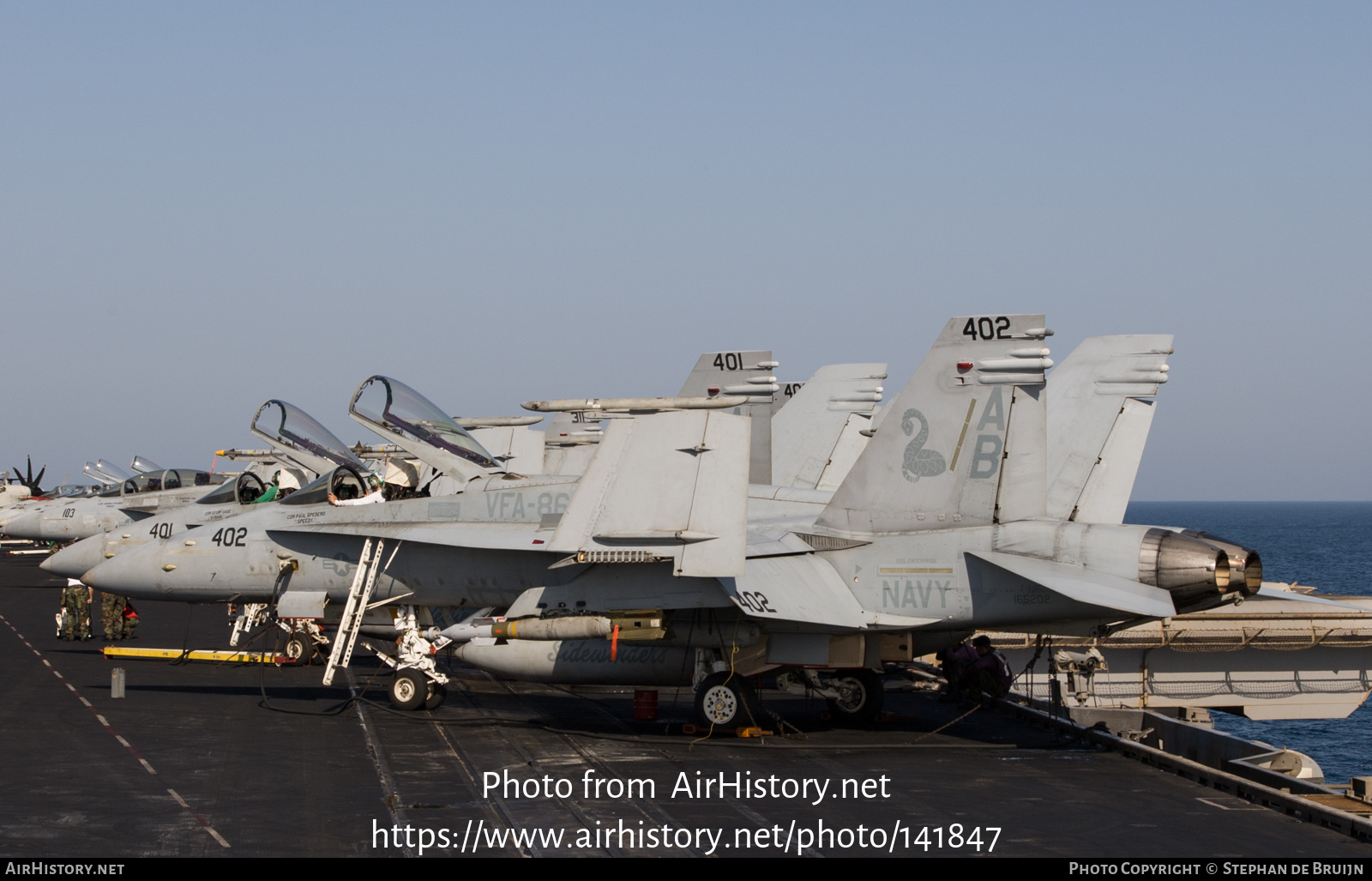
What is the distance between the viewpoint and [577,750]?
1327cm

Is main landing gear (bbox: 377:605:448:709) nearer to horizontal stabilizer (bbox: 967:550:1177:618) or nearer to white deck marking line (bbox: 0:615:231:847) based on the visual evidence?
white deck marking line (bbox: 0:615:231:847)

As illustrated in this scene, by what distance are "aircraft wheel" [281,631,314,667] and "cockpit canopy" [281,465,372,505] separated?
16.8ft

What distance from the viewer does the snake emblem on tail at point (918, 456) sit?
13.8 metres

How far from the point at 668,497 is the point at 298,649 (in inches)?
435

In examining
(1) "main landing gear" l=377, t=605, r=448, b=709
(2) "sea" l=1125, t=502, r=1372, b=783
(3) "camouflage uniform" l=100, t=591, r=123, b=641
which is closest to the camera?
(1) "main landing gear" l=377, t=605, r=448, b=709

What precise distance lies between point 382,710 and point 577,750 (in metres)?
4.12

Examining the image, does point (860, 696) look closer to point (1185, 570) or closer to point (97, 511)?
point (1185, 570)

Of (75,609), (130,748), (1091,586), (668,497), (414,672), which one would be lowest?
(75,609)

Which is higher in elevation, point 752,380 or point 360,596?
point 752,380

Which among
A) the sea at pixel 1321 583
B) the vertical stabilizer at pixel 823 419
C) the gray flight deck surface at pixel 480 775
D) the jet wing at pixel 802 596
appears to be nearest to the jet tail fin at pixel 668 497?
the jet wing at pixel 802 596

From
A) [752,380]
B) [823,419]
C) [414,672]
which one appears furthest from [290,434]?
[823,419]

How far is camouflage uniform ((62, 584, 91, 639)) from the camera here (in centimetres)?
2412

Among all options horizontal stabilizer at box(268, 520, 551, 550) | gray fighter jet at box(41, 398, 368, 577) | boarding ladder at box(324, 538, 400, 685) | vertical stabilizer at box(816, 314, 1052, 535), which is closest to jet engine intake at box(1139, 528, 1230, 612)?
vertical stabilizer at box(816, 314, 1052, 535)

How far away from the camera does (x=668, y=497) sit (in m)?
13.0
